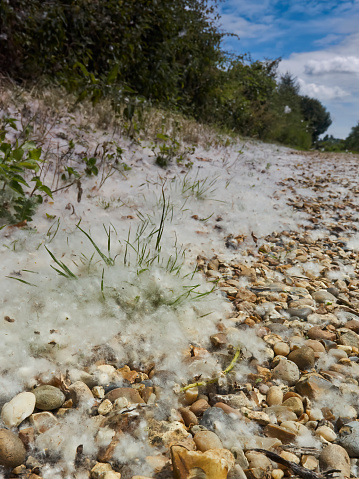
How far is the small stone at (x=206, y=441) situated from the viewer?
44.6 inches

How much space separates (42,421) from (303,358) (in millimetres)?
1120

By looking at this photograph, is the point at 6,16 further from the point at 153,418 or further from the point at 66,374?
the point at 153,418

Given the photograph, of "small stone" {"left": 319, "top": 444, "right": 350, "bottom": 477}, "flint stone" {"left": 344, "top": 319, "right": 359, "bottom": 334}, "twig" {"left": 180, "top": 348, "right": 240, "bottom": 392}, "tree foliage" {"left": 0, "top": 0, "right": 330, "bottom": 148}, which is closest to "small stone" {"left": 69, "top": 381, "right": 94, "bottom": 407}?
"twig" {"left": 180, "top": 348, "right": 240, "bottom": 392}

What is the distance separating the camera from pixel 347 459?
1146mm

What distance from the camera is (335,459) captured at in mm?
1125

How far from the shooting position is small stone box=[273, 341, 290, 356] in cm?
167

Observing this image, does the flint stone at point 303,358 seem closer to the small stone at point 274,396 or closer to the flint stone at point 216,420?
the small stone at point 274,396

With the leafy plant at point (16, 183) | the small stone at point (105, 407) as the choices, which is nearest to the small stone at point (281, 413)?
the small stone at point (105, 407)

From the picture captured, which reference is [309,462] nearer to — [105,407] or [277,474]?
[277,474]

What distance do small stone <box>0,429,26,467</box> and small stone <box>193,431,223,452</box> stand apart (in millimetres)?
538

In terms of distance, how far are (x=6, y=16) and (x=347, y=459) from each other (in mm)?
5309

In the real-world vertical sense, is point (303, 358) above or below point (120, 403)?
above

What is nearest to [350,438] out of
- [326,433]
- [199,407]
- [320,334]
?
[326,433]

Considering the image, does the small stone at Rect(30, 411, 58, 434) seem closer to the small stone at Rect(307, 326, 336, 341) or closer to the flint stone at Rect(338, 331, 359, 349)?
the small stone at Rect(307, 326, 336, 341)
